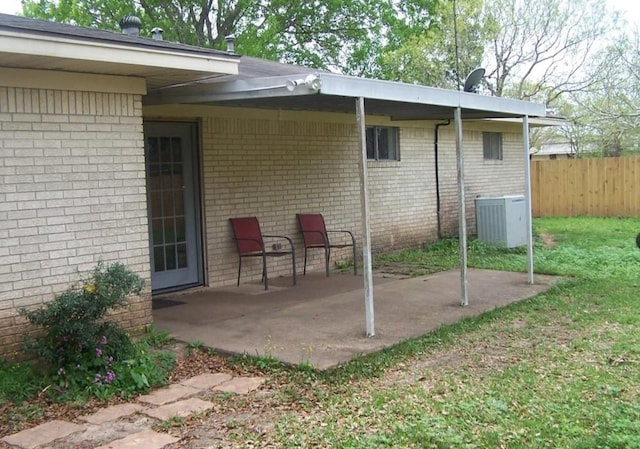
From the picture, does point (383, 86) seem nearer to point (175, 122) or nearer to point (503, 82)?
point (175, 122)

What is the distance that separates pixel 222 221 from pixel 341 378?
4.47 metres

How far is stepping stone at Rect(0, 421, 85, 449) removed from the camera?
14.3ft

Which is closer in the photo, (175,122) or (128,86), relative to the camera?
(128,86)

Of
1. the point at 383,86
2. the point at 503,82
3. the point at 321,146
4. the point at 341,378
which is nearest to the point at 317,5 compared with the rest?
the point at 503,82

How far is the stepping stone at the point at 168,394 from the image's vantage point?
508 centimetres

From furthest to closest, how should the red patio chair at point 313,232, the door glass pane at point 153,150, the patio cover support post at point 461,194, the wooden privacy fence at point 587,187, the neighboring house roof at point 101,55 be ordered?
1. the wooden privacy fence at point 587,187
2. the red patio chair at point 313,232
3. the door glass pane at point 153,150
4. the patio cover support post at point 461,194
5. the neighboring house roof at point 101,55

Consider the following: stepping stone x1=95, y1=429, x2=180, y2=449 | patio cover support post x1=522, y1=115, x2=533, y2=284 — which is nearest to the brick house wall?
patio cover support post x1=522, y1=115, x2=533, y2=284

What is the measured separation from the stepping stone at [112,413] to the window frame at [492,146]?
12.4 metres

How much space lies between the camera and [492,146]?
16.4 metres

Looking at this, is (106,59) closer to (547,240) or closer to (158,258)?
(158,258)

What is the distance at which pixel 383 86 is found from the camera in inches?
257

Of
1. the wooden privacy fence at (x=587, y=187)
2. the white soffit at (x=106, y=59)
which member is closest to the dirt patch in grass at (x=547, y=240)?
the wooden privacy fence at (x=587, y=187)

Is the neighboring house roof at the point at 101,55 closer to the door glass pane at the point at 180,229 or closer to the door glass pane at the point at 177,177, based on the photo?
the door glass pane at the point at 177,177

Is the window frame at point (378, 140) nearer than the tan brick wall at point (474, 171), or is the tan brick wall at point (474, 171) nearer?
the window frame at point (378, 140)
